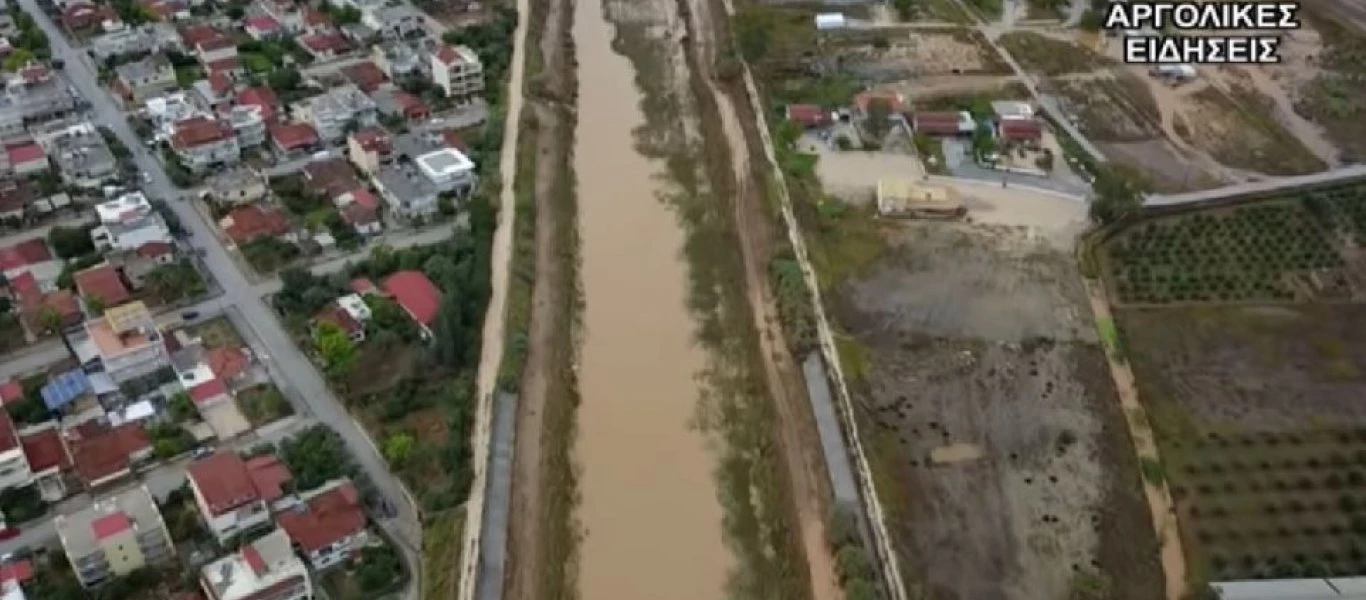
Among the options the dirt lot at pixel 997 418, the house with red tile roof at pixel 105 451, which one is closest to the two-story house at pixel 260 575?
the house with red tile roof at pixel 105 451

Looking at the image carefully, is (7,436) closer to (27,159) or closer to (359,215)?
(359,215)

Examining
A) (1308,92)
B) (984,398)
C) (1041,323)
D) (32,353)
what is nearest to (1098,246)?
(1041,323)

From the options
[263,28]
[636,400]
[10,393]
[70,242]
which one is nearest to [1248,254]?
[636,400]

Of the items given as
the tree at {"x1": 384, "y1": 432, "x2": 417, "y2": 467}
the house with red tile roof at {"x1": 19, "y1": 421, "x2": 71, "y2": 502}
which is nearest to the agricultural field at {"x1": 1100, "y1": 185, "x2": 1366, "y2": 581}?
the tree at {"x1": 384, "y1": 432, "x2": 417, "y2": 467}

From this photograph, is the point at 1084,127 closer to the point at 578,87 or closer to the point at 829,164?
the point at 829,164

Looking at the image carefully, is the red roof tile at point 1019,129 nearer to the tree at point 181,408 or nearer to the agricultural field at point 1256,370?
the agricultural field at point 1256,370
